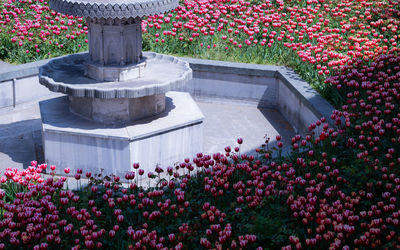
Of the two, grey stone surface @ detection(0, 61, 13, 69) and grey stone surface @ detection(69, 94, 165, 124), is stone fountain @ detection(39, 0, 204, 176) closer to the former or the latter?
grey stone surface @ detection(69, 94, 165, 124)

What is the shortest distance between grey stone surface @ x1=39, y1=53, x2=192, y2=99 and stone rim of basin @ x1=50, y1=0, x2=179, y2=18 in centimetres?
102

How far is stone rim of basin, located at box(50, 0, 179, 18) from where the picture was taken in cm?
725

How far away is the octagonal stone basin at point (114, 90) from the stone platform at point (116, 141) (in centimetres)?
15

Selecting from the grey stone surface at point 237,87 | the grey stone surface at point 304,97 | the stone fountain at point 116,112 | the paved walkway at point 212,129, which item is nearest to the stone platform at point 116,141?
the stone fountain at point 116,112

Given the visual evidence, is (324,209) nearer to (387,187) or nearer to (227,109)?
(387,187)

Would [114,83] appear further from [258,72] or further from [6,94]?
[258,72]

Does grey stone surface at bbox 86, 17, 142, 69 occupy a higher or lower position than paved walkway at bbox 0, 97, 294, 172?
higher

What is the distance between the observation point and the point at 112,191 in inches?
245

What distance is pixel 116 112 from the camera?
27.3 feet

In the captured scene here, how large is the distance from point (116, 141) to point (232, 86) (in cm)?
373

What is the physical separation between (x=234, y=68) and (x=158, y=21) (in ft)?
7.14

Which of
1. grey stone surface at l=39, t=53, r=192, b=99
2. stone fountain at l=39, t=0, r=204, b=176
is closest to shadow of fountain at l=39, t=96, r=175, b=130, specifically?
stone fountain at l=39, t=0, r=204, b=176

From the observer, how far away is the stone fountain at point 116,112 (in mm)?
7938

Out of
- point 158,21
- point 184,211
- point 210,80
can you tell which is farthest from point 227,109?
point 184,211
